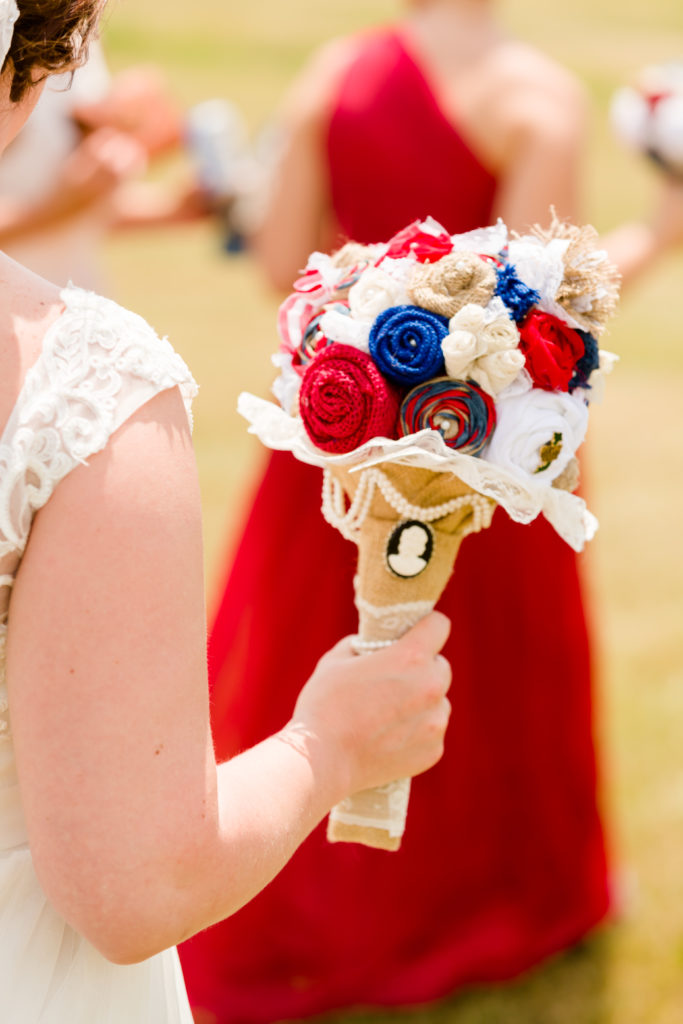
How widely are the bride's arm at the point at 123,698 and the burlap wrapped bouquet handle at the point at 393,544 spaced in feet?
1.33

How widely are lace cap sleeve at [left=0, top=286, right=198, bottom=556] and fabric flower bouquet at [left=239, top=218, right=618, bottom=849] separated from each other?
325 mm

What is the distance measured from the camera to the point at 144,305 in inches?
450

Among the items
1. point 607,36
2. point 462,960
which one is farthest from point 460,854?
point 607,36

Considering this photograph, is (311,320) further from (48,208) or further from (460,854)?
(48,208)

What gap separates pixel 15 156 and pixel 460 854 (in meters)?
2.86

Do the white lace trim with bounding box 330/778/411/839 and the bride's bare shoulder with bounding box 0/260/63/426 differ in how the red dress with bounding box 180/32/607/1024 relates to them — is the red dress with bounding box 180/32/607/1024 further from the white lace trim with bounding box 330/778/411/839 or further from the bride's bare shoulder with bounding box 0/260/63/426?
the bride's bare shoulder with bounding box 0/260/63/426

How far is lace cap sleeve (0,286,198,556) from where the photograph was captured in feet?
3.39

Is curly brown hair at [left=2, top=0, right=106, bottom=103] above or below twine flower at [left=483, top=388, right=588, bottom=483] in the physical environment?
above

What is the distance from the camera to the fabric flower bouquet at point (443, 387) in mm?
1366

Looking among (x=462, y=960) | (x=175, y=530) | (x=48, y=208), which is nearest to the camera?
(x=175, y=530)

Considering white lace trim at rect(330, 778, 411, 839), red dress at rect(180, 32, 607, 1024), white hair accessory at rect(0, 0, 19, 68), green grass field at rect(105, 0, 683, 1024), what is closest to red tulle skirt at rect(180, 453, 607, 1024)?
red dress at rect(180, 32, 607, 1024)

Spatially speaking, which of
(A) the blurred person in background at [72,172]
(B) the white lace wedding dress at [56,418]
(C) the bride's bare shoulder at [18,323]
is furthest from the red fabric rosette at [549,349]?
(A) the blurred person in background at [72,172]

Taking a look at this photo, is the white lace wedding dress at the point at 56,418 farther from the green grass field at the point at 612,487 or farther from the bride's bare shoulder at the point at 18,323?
the green grass field at the point at 612,487

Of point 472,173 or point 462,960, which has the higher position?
point 472,173
